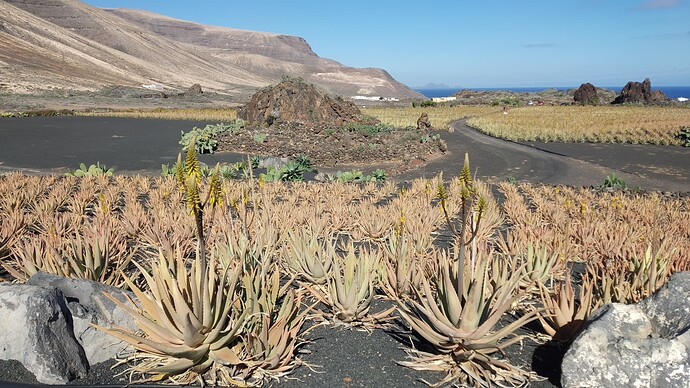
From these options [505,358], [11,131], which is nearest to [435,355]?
[505,358]

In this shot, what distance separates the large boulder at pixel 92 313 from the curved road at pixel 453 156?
522 inches

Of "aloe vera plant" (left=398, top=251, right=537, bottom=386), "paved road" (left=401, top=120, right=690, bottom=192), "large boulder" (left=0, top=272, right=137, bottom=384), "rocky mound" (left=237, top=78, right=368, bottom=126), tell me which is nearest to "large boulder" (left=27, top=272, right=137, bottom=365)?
"large boulder" (left=0, top=272, right=137, bottom=384)

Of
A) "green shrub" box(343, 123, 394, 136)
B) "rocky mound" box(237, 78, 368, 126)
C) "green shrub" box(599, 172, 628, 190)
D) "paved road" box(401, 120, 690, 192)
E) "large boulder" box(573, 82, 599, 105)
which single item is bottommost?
"paved road" box(401, 120, 690, 192)

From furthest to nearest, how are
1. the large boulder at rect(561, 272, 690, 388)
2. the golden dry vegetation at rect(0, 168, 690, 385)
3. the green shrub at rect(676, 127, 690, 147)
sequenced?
the green shrub at rect(676, 127, 690, 147), the golden dry vegetation at rect(0, 168, 690, 385), the large boulder at rect(561, 272, 690, 388)

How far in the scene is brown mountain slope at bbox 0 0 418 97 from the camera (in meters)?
82.3

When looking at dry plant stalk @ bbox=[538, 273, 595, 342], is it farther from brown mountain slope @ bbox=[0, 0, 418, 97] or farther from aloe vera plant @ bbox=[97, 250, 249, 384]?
brown mountain slope @ bbox=[0, 0, 418, 97]

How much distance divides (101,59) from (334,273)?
4747 inches

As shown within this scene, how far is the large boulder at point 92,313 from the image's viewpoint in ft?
11.3

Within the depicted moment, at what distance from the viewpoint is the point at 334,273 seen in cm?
416

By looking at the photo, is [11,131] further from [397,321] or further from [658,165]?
[658,165]

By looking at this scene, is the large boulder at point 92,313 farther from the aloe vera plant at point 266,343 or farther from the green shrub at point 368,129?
the green shrub at point 368,129

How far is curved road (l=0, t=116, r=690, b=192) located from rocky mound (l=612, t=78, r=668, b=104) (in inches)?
1787

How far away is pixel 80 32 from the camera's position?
13225cm

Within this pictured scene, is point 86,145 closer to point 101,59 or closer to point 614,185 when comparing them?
point 614,185
